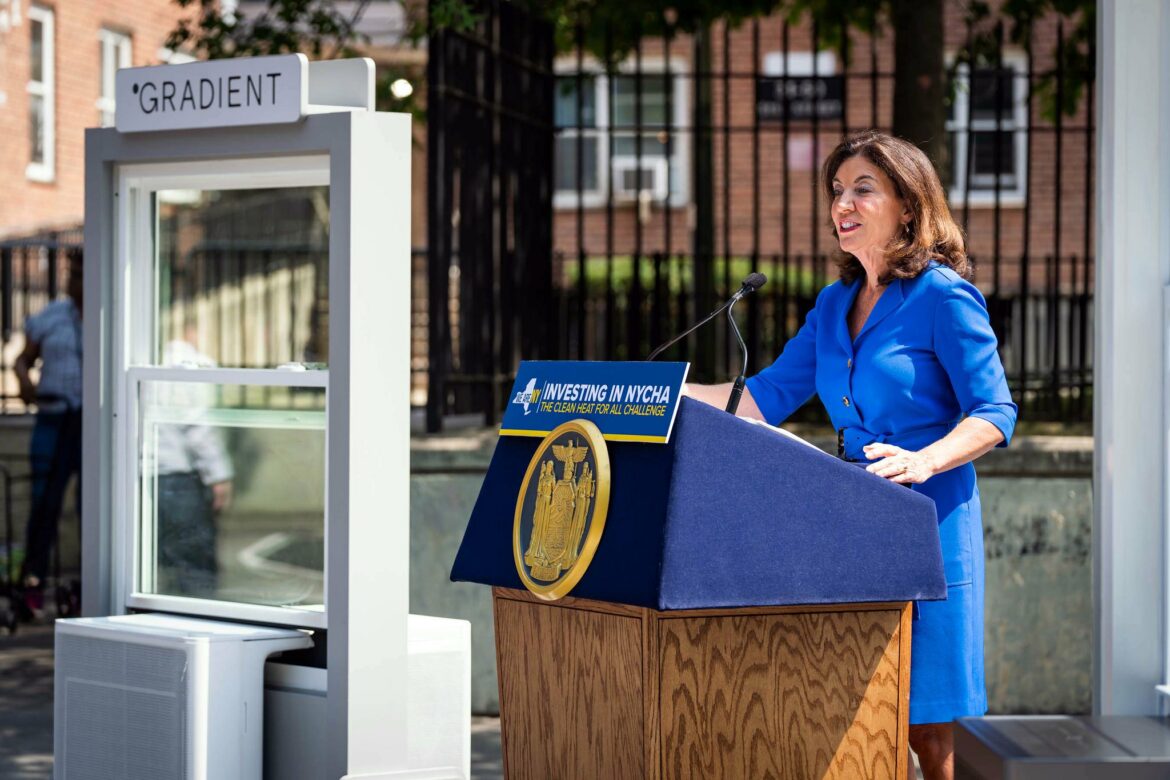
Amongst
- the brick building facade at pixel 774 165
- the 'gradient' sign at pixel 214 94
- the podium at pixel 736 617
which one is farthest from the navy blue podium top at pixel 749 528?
the brick building facade at pixel 774 165

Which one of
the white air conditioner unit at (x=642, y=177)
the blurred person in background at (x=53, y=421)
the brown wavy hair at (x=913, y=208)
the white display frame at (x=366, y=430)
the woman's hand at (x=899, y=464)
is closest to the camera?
the woman's hand at (x=899, y=464)

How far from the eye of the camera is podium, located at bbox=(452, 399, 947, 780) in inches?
120

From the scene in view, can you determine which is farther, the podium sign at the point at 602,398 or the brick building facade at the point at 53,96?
the brick building facade at the point at 53,96

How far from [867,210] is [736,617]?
1016 mm

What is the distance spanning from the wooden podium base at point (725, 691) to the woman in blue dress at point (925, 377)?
0.89 feet

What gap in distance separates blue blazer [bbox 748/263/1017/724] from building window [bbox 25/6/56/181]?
1705 centimetres

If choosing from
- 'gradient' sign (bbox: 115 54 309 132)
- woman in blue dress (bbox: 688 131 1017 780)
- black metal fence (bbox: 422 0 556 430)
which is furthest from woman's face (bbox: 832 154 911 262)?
black metal fence (bbox: 422 0 556 430)

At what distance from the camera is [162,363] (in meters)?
5.05

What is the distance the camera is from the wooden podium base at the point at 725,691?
10.1 feet

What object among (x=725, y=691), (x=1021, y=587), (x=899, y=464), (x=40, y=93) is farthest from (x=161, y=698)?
(x=40, y=93)

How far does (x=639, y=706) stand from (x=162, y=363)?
8.38 feet

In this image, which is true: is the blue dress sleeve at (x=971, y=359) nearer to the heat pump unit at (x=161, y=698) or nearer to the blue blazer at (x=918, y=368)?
the blue blazer at (x=918, y=368)

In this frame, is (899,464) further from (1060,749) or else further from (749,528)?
(1060,749)

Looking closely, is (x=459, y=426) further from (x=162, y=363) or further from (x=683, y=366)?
(x=683, y=366)
